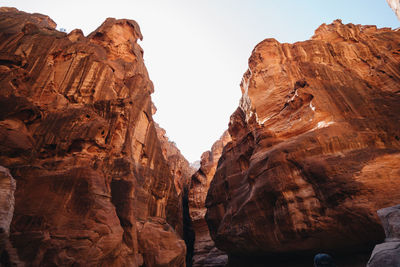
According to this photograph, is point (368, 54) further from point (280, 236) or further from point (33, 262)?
point (33, 262)

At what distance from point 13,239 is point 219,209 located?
612 inches

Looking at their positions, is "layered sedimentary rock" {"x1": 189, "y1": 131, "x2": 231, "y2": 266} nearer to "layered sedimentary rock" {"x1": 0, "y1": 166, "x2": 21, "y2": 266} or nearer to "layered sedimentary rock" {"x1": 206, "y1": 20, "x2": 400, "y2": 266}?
"layered sedimentary rock" {"x1": 206, "y1": 20, "x2": 400, "y2": 266}

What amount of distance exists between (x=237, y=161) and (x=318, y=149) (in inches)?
396

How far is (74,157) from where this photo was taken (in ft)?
37.8

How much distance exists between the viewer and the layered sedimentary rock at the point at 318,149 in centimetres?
830

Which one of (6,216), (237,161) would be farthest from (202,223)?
(6,216)

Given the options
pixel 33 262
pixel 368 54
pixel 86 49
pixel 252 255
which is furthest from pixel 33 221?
pixel 368 54

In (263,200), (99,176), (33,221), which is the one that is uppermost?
(99,176)

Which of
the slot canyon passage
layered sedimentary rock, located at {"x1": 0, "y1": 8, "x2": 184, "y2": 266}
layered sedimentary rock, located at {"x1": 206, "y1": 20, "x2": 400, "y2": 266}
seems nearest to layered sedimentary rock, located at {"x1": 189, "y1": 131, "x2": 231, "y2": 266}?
layered sedimentary rock, located at {"x1": 0, "y1": 8, "x2": 184, "y2": 266}

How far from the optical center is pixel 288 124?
44.7ft

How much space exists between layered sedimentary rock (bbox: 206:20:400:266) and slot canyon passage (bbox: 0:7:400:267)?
0.23 ft

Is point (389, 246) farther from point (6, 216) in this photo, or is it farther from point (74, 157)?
point (74, 157)

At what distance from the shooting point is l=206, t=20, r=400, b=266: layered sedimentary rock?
830cm

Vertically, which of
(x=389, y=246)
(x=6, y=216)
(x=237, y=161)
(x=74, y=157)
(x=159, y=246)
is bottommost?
(x=159, y=246)
